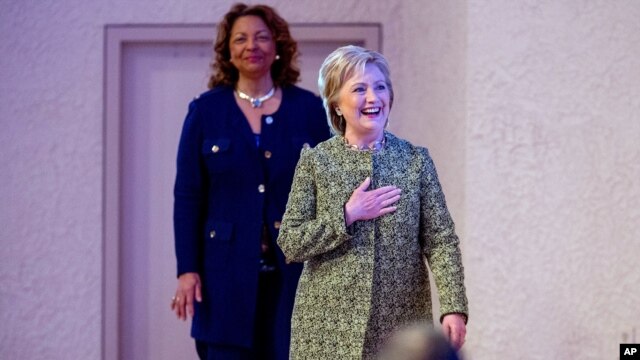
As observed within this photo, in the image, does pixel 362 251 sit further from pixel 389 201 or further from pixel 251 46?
pixel 251 46

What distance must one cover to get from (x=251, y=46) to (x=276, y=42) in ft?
0.37

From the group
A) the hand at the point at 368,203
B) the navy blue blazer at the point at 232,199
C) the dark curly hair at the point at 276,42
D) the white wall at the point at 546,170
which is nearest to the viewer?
the hand at the point at 368,203

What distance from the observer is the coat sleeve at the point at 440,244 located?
7.80 ft

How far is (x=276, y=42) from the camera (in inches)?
125

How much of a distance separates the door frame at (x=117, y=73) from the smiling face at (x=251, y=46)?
1.46m

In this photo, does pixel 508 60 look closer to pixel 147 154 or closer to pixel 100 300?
pixel 147 154

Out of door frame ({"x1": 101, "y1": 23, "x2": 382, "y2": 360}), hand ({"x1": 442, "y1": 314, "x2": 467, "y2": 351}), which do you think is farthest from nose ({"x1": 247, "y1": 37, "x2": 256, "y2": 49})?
door frame ({"x1": 101, "y1": 23, "x2": 382, "y2": 360})

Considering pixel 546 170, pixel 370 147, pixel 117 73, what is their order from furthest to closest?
pixel 117 73 → pixel 546 170 → pixel 370 147

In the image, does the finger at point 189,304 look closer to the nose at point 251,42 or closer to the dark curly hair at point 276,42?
the dark curly hair at point 276,42

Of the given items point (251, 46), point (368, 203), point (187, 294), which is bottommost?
point (187, 294)

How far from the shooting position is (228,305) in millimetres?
3074

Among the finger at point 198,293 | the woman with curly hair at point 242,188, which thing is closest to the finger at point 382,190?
the woman with curly hair at point 242,188

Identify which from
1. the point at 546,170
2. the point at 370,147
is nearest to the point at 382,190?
the point at 370,147

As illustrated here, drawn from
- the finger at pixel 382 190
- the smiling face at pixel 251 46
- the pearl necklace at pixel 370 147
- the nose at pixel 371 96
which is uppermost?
the smiling face at pixel 251 46
